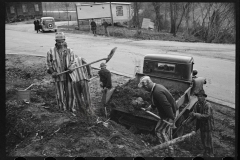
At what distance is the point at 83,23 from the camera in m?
21.7

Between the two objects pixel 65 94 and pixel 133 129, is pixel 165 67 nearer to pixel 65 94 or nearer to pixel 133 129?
pixel 133 129

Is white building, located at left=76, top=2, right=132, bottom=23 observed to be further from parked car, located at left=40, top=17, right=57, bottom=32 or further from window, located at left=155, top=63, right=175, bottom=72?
window, located at left=155, top=63, right=175, bottom=72

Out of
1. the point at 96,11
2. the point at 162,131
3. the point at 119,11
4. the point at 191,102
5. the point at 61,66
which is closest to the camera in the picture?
the point at 162,131

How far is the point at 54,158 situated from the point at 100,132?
3.52 ft

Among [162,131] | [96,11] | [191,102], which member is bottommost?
[162,131]

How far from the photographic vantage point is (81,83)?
5.49 meters

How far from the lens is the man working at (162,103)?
415 centimetres

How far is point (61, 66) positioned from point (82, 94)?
879 millimetres

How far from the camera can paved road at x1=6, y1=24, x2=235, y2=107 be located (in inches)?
313

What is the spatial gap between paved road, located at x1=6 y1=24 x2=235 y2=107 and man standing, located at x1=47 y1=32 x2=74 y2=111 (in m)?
2.67

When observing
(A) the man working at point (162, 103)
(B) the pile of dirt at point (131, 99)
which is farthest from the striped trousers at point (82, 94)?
(A) the man working at point (162, 103)

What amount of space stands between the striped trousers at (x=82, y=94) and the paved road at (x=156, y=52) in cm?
307

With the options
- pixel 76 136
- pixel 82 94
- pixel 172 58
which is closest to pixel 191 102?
pixel 172 58

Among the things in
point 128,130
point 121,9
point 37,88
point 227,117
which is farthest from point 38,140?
point 121,9
